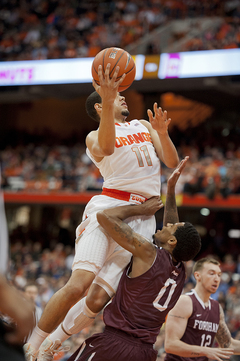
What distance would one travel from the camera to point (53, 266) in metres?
15.1

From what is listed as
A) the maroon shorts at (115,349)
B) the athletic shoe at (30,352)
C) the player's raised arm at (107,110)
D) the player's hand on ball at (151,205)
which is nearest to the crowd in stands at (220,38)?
the player's hand on ball at (151,205)

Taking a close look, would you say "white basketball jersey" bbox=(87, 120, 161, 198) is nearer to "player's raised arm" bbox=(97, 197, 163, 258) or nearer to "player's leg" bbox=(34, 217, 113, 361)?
"player's raised arm" bbox=(97, 197, 163, 258)

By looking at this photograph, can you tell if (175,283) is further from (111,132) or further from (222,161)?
(222,161)

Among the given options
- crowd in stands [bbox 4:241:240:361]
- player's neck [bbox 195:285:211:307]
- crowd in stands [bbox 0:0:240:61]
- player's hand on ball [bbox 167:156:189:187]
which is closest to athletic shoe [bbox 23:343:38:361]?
player's hand on ball [bbox 167:156:189:187]

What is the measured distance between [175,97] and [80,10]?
5.95 m

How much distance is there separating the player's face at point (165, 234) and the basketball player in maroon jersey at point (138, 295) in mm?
36

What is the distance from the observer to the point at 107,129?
355cm

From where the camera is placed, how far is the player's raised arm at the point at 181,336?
A: 4160 mm

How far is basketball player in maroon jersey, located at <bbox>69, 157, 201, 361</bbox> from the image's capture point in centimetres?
369

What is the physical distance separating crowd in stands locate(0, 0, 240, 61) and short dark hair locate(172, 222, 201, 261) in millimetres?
14163

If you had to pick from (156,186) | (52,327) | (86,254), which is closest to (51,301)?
(52,327)

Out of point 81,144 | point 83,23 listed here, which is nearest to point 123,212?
point 81,144

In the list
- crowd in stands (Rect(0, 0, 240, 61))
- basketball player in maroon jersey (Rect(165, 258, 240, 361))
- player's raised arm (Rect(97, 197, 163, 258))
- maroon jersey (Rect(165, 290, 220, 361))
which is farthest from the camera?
crowd in stands (Rect(0, 0, 240, 61))

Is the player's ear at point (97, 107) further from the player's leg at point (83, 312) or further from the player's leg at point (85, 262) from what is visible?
the player's leg at point (83, 312)
